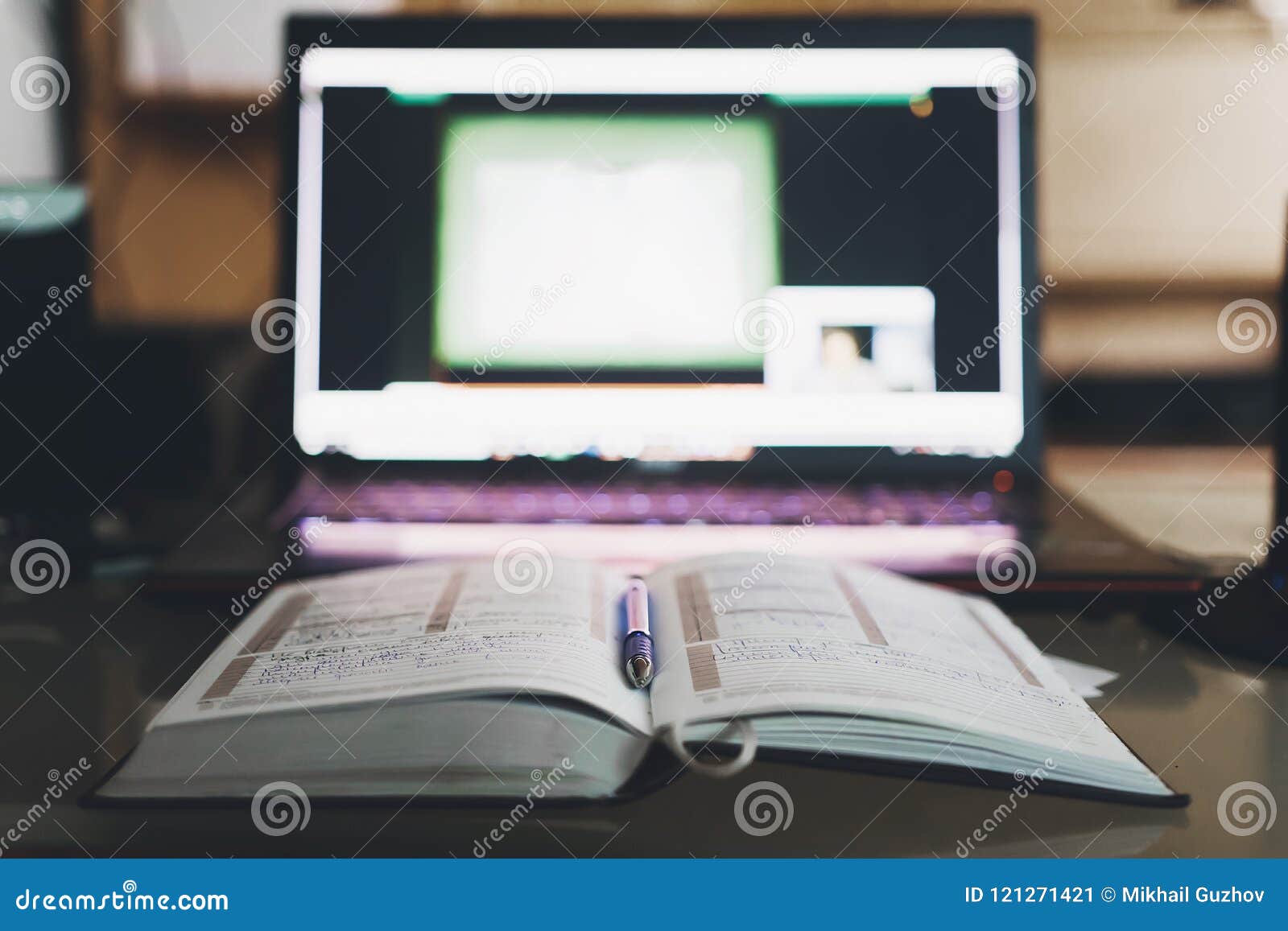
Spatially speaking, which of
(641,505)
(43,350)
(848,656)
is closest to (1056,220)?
(641,505)

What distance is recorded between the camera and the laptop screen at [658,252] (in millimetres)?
802

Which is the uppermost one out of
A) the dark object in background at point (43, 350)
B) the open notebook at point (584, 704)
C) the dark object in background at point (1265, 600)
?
the dark object in background at point (1265, 600)

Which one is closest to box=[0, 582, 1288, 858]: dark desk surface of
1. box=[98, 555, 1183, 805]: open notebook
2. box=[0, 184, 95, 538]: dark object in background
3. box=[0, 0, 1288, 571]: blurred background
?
box=[98, 555, 1183, 805]: open notebook

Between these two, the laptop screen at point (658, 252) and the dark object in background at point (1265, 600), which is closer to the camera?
the dark object in background at point (1265, 600)

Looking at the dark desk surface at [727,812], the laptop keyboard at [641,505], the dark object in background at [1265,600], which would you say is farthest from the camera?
the laptop keyboard at [641,505]

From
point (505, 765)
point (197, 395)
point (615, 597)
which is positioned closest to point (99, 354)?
point (197, 395)

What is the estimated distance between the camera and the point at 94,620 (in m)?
0.58

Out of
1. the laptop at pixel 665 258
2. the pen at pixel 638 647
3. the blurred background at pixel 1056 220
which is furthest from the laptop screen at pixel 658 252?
the pen at pixel 638 647

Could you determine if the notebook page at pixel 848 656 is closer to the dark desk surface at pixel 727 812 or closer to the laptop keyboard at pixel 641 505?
the dark desk surface at pixel 727 812

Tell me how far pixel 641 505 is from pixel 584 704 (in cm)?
41

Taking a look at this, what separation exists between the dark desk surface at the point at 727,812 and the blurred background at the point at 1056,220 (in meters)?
0.55

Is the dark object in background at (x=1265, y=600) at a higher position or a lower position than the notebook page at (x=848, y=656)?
higher

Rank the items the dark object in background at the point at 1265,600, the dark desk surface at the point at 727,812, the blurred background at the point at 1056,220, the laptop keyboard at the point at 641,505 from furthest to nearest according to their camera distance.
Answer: the blurred background at the point at 1056,220 < the laptop keyboard at the point at 641,505 < the dark object in background at the point at 1265,600 < the dark desk surface at the point at 727,812

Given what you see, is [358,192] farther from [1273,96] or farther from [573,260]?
[1273,96]
